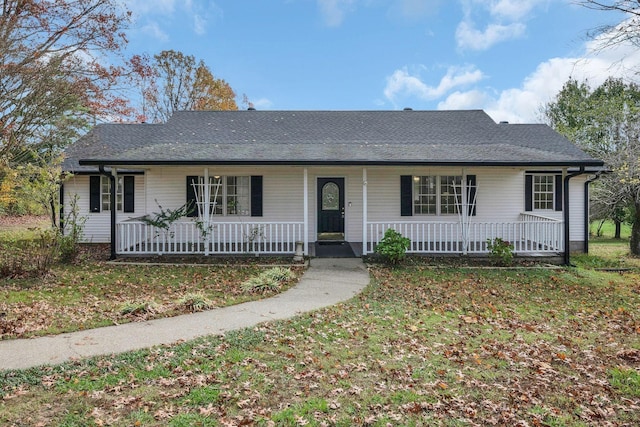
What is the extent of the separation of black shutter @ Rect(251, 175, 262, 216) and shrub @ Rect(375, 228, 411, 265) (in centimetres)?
436

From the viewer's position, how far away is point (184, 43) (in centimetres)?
2633

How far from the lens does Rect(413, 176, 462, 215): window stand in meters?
12.4

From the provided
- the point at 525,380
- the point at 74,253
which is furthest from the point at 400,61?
the point at 525,380

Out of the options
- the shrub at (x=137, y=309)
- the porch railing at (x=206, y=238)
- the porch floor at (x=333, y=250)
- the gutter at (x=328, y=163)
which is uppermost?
the gutter at (x=328, y=163)

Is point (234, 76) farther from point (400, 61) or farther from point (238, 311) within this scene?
point (238, 311)

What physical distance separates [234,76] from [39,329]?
25.8 metres

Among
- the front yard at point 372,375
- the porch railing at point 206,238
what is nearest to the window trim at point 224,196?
the porch railing at point 206,238

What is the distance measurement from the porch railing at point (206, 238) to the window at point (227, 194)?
0.57 meters

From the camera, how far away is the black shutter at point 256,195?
482 inches

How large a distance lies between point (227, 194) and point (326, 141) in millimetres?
3926

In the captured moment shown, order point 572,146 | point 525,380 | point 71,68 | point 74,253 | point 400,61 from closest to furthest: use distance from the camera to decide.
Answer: point 525,380, point 71,68, point 74,253, point 572,146, point 400,61

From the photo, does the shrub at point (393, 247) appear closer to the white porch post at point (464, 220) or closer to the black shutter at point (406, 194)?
the white porch post at point (464, 220)

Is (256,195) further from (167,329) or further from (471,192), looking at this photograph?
(167,329)

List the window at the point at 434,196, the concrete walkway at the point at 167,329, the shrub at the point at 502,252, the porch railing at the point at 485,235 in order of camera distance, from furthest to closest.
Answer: the window at the point at 434,196, the porch railing at the point at 485,235, the shrub at the point at 502,252, the concrete walkway at the point at 167,329
